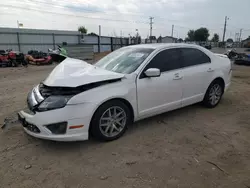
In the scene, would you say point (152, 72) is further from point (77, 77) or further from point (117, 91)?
point (77, 77)

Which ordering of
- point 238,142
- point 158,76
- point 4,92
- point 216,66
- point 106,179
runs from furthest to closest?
1. point 4,92
2. point 216,66
3. point 158,76
4. point 238,142
5. point 106,179

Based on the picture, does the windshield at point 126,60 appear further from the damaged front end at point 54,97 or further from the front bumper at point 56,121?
the front bumper at point 56,121

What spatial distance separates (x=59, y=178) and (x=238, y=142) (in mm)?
2734

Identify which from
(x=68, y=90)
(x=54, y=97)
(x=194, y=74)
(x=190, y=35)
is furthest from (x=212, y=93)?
(x=190, y=35)

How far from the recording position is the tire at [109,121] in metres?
2.95

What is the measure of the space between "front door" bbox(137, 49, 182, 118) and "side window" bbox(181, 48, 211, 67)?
0.60 feet

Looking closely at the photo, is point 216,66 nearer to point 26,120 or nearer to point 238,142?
point 238,142

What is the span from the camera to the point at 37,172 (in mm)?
2469

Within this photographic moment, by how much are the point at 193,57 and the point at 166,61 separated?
814mm

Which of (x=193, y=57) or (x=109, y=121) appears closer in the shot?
(x=109, y=121)

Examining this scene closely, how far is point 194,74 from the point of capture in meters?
4.04

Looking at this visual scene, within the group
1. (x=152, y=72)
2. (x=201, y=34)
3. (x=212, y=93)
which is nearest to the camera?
(x=152, y=72)

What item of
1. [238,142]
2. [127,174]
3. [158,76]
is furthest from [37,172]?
[238,142]

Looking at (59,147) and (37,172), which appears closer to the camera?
(37,172)
